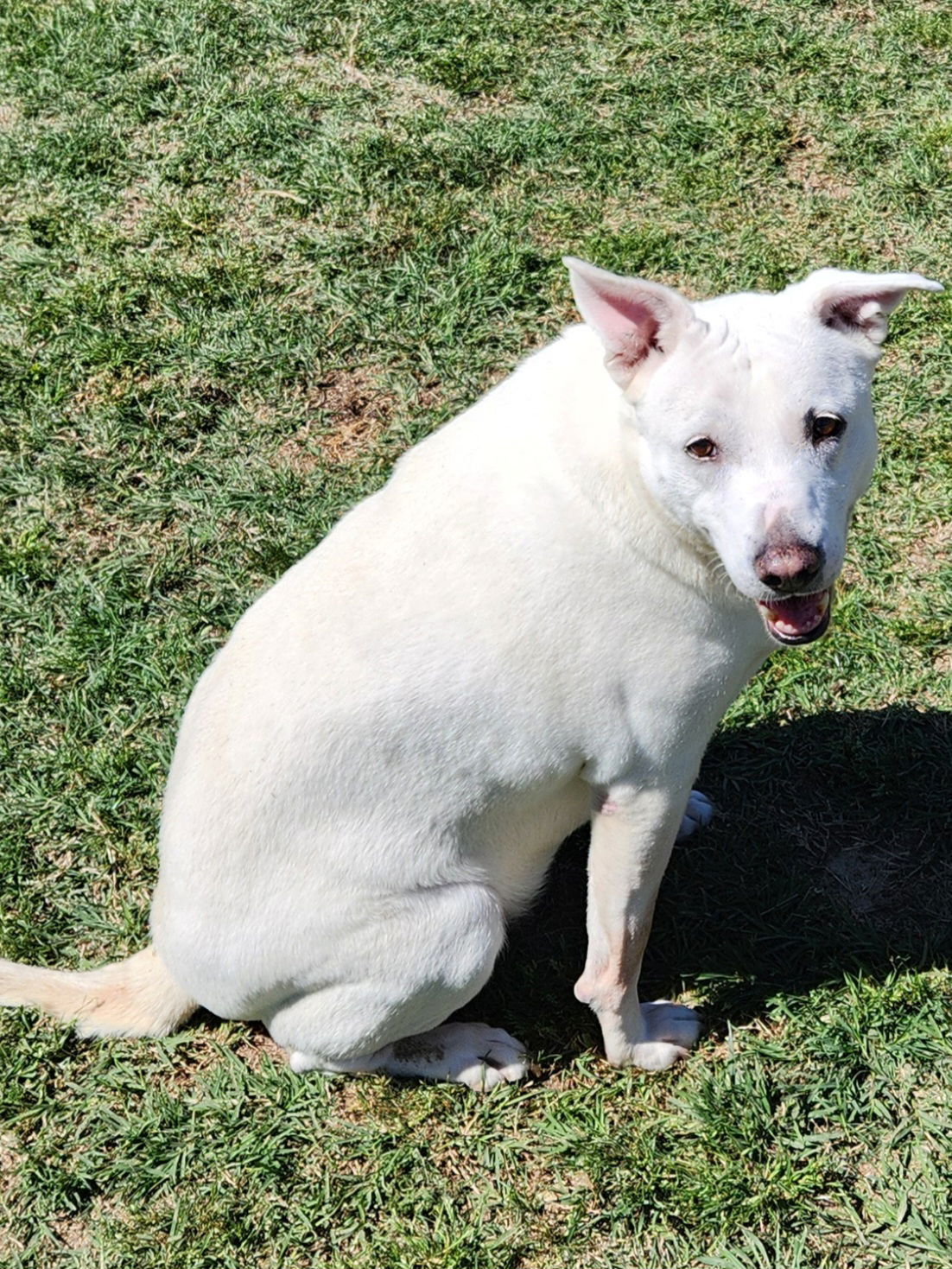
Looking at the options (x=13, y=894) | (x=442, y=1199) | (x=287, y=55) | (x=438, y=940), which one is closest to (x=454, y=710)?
(x=438, y=940)

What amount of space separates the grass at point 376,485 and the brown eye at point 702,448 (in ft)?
6.24

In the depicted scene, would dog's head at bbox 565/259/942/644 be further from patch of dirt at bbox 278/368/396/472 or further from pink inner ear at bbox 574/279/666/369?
patch of dirt at bbox 278/368/396/472

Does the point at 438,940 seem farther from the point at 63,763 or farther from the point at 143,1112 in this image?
the point at 63,763

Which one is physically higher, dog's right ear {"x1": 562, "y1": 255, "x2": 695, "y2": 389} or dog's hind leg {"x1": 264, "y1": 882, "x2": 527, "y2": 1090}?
dog's right ear {"x1": 562, "y1": 255, "x2": 695, "y2": 389}

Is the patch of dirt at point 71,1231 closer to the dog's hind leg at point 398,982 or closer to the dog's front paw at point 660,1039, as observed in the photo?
the dog's hind leg at point 398,982

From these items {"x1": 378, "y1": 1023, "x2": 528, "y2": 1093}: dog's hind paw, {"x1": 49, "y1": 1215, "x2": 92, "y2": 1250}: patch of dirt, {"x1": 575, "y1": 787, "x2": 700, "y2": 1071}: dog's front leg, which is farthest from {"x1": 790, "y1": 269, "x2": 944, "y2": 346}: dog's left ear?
{"x1": 49, "y1": 1215, "x2": 92, "y2": 1250}: patch of dirt

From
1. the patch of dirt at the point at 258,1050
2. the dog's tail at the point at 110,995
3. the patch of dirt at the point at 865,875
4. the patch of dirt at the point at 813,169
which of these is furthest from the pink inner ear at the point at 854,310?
the patch of dirt at the point at 813,169

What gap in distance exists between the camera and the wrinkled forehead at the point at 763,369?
292 centimetres

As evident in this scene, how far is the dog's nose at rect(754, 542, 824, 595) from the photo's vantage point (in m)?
2.86

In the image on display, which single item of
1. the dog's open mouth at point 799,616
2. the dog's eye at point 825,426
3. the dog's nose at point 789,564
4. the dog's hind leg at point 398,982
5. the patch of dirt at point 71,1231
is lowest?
the patch of dirt at point 71,1231

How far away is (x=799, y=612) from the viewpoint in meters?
3.10

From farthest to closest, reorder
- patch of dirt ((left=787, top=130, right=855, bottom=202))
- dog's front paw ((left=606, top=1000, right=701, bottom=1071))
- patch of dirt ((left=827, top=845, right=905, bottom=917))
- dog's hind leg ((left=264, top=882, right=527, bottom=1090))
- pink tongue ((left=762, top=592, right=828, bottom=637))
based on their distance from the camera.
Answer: patch of dirt ((left=787, top=130, right=855, bottom=202))
patch of dirt ((left=827, top=845, right=905, bottom=917))
dog's front paw ((left=606, top=1000, right=701, bottom=1071))
dog's hind leg ((left=264, top=882, right=527, bottom=1090))
pink tongue ((left=762, top=592, right=828, bottom=637))

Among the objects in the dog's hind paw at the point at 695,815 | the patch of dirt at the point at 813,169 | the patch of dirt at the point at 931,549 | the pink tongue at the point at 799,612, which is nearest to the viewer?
the pink tongue at the point at 799,612

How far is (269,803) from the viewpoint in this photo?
3311 mm
